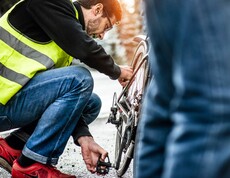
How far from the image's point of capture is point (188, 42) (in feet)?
3.38

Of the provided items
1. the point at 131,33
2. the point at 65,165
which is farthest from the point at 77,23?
the point at 131,33

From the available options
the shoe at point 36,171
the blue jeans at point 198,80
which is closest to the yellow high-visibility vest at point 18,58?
the shoe at point 36,171

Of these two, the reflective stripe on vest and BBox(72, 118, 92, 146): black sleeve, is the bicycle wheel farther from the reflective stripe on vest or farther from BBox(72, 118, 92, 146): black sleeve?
the reflective stripe on vest

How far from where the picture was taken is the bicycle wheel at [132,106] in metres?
2.44

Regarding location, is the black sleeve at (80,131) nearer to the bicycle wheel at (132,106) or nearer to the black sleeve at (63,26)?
the bicycle wheel at (132,106)

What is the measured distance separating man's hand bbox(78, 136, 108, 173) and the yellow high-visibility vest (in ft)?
1.40

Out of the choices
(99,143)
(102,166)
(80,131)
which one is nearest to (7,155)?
(80,131)

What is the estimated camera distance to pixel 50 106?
2.57 metres

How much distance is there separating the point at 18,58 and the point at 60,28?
24cm

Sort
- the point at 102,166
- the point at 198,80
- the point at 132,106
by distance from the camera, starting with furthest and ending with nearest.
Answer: the point at 102,166
the point at 132,106
the point at 198,80

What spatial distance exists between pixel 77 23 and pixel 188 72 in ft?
5.20

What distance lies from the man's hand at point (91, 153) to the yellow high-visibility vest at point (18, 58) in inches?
16.8

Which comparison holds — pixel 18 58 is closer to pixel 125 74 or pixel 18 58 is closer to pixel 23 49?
pixel 23 49

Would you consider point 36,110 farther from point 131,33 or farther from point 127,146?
point 131,33
